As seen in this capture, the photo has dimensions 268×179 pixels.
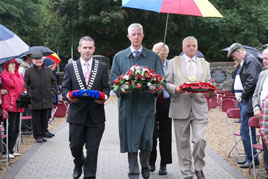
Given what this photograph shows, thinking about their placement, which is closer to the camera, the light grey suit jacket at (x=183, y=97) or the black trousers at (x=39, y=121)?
the light grey suit jacket at (x=183, y=97)

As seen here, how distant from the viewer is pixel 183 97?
673 centimetres

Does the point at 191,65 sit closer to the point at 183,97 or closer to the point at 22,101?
the point at 183,97

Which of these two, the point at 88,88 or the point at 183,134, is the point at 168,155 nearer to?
the point at 183,134

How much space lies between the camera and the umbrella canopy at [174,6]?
6277 millimetres

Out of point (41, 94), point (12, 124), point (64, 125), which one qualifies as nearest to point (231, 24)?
point (64, 125)

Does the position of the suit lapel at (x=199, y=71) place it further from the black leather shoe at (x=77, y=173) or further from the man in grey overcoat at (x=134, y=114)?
the black leather shoe at (x=77, y=173)

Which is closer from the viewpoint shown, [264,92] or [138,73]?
[138,73]

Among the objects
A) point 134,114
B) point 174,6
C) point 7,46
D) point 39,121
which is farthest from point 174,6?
point 39,121

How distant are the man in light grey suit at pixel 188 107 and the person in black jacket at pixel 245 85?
122 cm

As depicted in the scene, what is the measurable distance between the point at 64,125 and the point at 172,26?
17.9m

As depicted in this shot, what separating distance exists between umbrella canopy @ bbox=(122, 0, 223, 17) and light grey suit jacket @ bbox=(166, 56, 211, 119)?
858 mm

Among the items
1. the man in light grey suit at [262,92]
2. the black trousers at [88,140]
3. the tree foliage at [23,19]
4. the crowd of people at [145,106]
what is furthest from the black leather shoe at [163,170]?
the tree foliage at [23,19]

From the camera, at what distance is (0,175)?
7.27m

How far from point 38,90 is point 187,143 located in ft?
16.6
